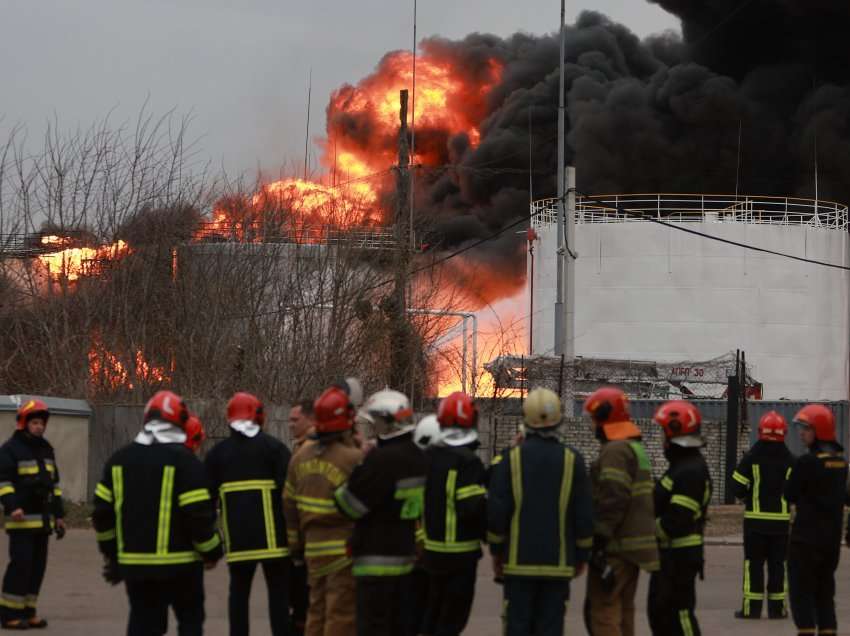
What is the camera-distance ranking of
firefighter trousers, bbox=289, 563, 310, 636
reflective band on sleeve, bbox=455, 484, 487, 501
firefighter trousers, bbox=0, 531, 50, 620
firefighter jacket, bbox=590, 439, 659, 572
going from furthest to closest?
1. firefighter trousers, bbox=0, 531, 50, 620
2. firefighter trousers, bbox=289, 563, 310, 636
3. reflective band on sleeve, bbox=455, 484, 487, 501
4. firefighter jacket, bbox=590, 439, 659, 572

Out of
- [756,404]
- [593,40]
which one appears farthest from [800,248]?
[593,40]

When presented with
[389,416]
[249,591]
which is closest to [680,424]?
[389,416]

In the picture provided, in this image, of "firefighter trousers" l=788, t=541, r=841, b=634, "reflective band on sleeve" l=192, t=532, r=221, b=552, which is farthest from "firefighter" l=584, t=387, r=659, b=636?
"reflective band on sleeve" l=192, t=532, r=221, b=552

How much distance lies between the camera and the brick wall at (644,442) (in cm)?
2367

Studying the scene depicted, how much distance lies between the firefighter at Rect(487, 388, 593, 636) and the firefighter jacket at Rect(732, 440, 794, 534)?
419 cm

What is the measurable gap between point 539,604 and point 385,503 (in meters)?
1.04

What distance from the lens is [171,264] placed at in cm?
2677

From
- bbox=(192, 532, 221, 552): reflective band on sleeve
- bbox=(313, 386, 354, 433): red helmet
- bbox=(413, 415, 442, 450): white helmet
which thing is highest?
bbox=(313, 386, 354, 433): red helmet

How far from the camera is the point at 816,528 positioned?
9750 millimetres

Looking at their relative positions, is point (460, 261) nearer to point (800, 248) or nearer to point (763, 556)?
point (800, 248)

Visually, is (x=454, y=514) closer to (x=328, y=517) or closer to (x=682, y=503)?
(x=328, y=517)

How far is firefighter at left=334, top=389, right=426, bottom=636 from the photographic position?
7.94m

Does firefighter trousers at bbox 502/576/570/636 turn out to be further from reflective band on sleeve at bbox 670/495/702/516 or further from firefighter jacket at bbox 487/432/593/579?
reflective band on sleeve at bbox 670/495/702/516

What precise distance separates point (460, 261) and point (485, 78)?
11731 millimetres
